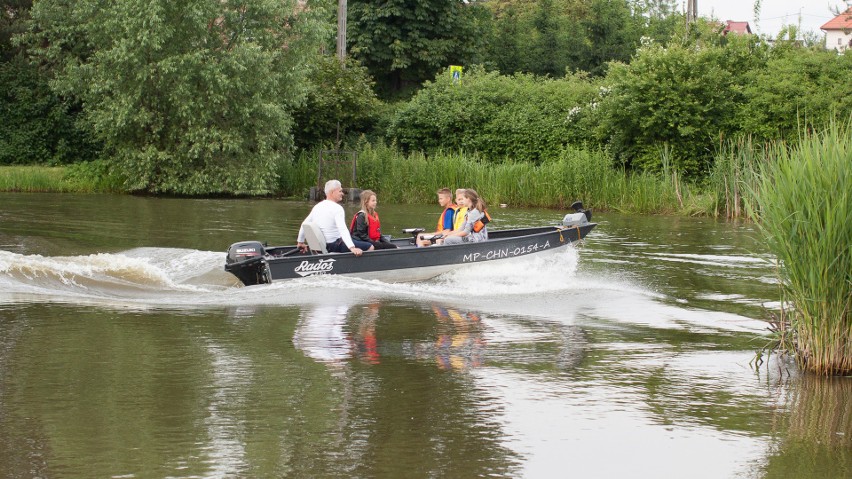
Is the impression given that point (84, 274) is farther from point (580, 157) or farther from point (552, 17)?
point (552, 17)

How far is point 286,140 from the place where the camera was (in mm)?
34281

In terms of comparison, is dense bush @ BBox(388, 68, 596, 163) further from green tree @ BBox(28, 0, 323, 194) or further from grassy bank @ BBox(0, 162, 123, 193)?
grassy bank @ BBox(0, 162, 123, 193)

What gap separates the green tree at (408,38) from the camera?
145 feet

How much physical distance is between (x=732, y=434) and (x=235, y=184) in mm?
25502

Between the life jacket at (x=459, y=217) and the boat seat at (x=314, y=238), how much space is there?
8.54 feet

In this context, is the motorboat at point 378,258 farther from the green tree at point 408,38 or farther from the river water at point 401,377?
the green tree at point 408,38

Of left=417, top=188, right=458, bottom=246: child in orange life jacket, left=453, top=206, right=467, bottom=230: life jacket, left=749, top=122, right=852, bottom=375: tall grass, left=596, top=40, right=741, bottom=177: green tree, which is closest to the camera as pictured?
left=749, top=122, right=852, bottom=375: tall grass

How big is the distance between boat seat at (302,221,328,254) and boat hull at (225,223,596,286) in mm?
145

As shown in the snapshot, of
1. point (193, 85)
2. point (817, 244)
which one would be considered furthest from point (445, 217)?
point (193, 85)

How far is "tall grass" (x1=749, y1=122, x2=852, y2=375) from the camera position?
8945 millimetres

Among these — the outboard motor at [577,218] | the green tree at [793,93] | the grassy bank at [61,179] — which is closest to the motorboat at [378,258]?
the outboard motor at [577,218]

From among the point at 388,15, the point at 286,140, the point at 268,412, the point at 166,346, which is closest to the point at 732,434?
the point at 268,412

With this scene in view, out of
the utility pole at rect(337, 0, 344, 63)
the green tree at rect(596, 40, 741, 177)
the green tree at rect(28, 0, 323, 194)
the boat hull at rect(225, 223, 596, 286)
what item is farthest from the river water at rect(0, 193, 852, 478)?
the utility pole at rect(337, 0, 344, 63)

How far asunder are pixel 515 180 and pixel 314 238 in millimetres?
16528
